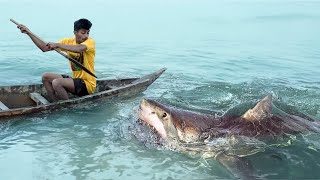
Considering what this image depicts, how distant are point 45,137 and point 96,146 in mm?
882

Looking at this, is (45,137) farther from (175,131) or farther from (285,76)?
(285,76)

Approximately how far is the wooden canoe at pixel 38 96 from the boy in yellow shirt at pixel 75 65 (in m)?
0.18

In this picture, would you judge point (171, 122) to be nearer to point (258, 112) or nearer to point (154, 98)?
point (258, 112)

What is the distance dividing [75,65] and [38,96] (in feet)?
2.90

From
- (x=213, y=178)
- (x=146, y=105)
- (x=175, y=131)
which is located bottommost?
(x=213, y=178)

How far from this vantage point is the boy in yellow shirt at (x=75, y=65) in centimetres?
689

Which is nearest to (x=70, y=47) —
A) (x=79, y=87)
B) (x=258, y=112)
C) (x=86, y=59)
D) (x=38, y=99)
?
(x=86, y=59)

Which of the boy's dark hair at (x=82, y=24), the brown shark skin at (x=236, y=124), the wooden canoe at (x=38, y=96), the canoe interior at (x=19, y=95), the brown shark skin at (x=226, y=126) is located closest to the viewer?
the brown shark skin at (x=226, y=126)

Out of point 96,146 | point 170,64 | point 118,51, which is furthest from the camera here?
point 118,51

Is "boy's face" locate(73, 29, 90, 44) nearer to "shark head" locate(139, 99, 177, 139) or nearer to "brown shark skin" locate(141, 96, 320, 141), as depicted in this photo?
"shark head" locate(139, 99, 177, 139)

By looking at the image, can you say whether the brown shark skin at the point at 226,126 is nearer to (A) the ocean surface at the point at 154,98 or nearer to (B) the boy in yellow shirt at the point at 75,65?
(A) the ocean surface at the point at 154,98

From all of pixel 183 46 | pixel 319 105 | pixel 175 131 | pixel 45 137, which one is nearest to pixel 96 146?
pixel 45 137

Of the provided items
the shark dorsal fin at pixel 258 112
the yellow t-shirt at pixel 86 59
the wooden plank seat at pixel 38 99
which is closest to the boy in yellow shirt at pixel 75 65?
the yellow t-shirt at pixel 86 59

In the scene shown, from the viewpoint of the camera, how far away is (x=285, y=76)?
1237cm
